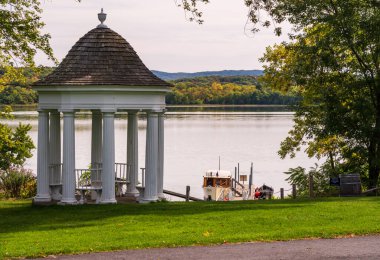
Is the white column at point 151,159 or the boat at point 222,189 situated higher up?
the white column at point 151,159

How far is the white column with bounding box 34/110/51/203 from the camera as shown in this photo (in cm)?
2283

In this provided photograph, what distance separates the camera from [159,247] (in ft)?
47.9

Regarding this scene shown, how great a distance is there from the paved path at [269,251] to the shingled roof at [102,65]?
8827 mm

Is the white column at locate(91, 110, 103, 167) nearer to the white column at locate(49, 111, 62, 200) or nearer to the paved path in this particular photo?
the white column at locate(49, 111, 62, 200)

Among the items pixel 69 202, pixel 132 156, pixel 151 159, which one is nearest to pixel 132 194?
pixel 132 156

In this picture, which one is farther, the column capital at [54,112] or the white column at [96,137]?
the white column at [96,137]

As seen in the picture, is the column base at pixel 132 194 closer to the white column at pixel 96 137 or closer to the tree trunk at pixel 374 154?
the white column at pixel 96 137

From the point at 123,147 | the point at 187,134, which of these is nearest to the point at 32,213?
the point at 123,147

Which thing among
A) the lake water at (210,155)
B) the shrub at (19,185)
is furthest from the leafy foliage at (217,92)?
the shrub at (19,185)

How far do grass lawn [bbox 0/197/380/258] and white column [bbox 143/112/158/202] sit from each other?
38.1 inches

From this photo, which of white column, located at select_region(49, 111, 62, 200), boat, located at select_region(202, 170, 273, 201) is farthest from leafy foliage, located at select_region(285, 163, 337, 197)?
white column, located at select_region(49, 111, 62, 200)

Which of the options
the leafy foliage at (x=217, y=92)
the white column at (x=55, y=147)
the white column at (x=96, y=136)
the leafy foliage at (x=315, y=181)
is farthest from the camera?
the leafy foliage at (x=217, y=92)

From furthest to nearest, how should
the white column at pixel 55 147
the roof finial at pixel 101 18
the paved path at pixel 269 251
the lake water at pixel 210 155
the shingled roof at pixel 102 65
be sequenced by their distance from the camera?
the lake water at pixel 210 155 < the roof finial at pixel 101 18 < the white column at pixel 55 147 < the shingled roof at pixel 102 65 < the paved path at pixel 269 251

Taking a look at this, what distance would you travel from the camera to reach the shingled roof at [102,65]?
2209cm
